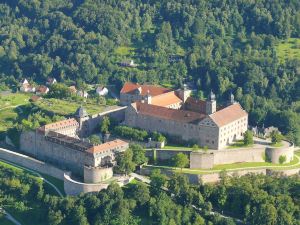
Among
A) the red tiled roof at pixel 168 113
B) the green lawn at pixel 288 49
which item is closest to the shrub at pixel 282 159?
the red tiled roof at pixel 168 113

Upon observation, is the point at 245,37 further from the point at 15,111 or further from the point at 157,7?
the point at 15,111

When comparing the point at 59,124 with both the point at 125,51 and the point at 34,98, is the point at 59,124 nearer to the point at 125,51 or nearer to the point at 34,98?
the point at 34,98

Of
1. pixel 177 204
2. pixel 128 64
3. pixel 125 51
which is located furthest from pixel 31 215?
pixel 125 51

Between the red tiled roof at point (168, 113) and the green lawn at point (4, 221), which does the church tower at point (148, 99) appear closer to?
the red tiled roof at point (168, 113)

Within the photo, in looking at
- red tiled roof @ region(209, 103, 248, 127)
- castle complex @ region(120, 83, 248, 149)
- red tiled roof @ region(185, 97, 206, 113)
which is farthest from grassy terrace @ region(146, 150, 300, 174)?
red tiled roof @ region(185, 97, 206, 113)

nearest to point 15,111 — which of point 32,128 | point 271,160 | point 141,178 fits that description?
point 32,128

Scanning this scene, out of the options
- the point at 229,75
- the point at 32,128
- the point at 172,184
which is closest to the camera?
the point at 172,184

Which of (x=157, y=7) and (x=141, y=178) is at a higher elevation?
(x=157, y=7)

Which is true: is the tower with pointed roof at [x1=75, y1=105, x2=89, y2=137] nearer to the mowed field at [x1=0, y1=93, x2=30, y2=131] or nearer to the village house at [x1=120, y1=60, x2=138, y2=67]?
the mowed field at [x1=0, y1=93, x2=30, y2=131]
